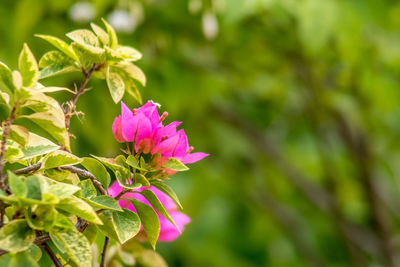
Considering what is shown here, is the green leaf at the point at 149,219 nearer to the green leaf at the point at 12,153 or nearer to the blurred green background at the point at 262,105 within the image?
the green leaf at the point at 12,153

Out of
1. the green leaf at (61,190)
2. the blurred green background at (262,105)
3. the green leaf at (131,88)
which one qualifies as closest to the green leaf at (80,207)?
the green leaf at (61,190)

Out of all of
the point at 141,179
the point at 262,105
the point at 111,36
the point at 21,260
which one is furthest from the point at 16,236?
the point at 262,105

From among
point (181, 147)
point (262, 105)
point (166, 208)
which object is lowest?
point (262, 105)

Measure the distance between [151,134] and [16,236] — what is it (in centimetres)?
14

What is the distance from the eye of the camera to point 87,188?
1.57ft

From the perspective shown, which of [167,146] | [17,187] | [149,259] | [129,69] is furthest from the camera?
[149,259]

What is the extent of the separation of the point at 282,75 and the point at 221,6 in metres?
0.85

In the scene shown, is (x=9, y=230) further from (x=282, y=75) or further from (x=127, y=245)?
(x=282, y=75)

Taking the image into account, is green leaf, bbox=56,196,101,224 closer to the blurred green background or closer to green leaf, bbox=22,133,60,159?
green leaf, bbox=22,133,60,159

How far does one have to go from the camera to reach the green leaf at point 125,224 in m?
0.46

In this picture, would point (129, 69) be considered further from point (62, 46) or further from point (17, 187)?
point (17, 187)

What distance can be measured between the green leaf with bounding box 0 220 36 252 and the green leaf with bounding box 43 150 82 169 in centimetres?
6

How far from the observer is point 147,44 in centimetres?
154

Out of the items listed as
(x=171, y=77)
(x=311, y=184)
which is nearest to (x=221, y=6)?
(x=171, y=77)
